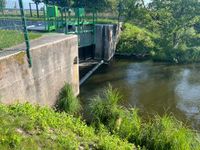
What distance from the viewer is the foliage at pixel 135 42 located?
21.8 meters

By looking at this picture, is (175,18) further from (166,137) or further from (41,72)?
(166,137)

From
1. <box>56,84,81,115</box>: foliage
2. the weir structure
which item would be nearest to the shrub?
<box>56,84,81,115</box>: foliage

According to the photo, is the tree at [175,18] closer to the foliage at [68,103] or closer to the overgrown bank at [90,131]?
the foliage at [68,103]

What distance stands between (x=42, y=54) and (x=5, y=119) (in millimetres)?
3858

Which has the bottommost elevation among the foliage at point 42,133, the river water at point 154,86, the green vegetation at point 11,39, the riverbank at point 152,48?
the river water at point 154,86

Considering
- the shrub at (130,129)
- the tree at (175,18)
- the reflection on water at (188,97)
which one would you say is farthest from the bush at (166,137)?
the tree at (175,18)

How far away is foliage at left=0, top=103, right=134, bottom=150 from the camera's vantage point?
4839 mm

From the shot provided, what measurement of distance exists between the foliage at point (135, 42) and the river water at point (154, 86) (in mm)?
2285

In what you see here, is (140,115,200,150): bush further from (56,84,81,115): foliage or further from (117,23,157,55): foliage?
(117,23,157,55): foliage

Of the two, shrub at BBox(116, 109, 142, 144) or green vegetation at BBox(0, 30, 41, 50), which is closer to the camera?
shrub at BBox(116, 109, 142, 144)

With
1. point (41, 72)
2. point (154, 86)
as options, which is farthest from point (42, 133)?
point (154, 86)

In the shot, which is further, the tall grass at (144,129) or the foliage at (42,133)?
the tall grass at (144,129)

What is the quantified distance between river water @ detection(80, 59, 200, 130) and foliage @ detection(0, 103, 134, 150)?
16.4 feet

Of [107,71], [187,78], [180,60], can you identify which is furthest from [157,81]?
[180,60]
